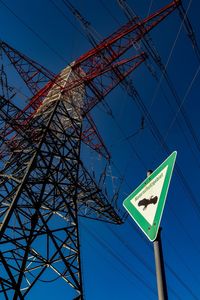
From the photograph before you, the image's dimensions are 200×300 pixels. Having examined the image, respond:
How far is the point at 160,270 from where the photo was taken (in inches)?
119

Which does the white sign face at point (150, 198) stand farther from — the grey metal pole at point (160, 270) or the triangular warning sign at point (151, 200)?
the grey metal pole at point (160, 270)

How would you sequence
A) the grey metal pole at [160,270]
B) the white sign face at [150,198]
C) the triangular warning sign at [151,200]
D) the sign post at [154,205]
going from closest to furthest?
the grey metal pole at [160,270]
the sign post at [154,205]
the triangular warning sign at [151,200]
the white sign face at [150,198]

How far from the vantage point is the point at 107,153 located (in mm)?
14938

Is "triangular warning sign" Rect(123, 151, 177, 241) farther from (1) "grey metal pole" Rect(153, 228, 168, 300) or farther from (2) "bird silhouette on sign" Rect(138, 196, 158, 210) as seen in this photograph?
(1) "grey metal pole" Rect(153, 228, 168, 300)

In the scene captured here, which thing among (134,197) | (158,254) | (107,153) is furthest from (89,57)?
(158,254)

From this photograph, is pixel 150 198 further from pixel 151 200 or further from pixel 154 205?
pixel 154 205

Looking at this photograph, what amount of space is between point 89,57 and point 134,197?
38.7 ft

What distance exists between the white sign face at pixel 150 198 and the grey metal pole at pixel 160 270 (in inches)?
8.8

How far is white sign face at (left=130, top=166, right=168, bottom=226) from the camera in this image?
3520mm

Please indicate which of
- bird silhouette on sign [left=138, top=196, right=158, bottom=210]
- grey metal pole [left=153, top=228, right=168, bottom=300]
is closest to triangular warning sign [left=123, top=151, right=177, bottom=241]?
bird silhouette on sign [left=138, top=196, right=158, bottom=210]

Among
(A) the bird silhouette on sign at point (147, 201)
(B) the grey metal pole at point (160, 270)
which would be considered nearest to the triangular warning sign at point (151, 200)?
(A) the bird silhouette on sign at point (147, 201)

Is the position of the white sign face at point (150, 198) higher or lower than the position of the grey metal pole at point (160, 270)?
higher

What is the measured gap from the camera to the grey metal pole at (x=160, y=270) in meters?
2.83

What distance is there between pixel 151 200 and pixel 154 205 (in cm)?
12
